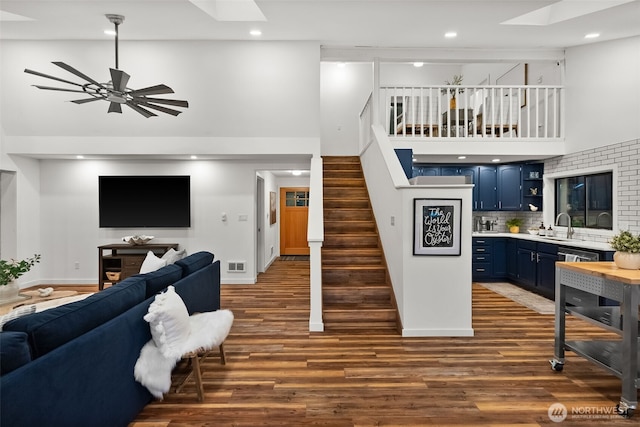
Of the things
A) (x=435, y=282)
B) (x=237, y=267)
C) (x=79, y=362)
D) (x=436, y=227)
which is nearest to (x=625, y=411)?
(x=435, y=282)

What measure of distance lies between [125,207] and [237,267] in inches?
90.4

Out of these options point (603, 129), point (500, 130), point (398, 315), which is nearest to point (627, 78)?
point (603, 129)

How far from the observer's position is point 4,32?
4316 mm

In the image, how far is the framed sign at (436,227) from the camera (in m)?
3.67

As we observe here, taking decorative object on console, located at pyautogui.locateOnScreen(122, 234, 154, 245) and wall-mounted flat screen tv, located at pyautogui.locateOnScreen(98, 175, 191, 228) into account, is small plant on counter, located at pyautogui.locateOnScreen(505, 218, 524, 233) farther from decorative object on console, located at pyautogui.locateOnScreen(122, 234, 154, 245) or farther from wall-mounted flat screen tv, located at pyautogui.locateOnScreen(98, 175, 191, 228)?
decorative object on console, located at pyautogui.locateOnScreen(122, 234, 154, 245)

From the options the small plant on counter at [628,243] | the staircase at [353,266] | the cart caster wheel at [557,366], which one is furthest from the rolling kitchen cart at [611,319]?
the staircase at [353,266]

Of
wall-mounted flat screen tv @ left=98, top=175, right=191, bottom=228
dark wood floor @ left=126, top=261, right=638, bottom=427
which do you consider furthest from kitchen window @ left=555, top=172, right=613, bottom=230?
wall-mounted flat screen tv @ left=98, top=175, right=191, bottom=228

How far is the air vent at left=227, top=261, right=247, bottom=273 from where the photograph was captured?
20.8 feet

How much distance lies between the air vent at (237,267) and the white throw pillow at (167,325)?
389 centimetres

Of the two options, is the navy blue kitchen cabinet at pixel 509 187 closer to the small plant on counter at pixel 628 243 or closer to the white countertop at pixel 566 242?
the white countertop at pixel 566 242

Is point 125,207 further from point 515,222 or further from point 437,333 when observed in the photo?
point 515,222

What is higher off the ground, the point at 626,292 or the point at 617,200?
the point at 617,200

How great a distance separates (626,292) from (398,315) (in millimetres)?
2056

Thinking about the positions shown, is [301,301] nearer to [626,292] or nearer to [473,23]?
[626,292]
